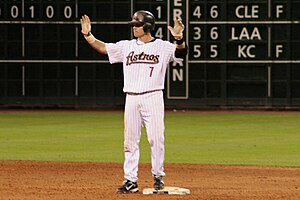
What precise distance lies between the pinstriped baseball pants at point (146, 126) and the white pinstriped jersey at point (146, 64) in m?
0.10

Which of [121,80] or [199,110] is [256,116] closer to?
[199,110]

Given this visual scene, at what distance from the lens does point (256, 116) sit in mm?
23297

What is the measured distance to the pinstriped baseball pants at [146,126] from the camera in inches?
395

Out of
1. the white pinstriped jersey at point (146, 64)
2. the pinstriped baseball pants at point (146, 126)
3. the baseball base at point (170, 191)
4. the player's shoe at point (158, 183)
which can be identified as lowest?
the baseball base at point (170, 191)

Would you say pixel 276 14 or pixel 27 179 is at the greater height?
pixel 276 14

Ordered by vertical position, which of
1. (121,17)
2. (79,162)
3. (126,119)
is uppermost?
(121,17)

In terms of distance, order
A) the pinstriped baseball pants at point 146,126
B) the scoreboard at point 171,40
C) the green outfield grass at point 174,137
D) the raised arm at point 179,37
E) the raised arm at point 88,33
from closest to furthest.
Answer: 1. the raised arm at point 179,37
2. the pinstriped baseball pants at point 146,126
3. the raised arm at point 88,33
4. the green outfield grass at point 174,137
5. the scoreboard at point 171,40

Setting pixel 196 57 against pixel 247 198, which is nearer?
pixel 247 198

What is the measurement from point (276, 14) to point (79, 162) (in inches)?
427

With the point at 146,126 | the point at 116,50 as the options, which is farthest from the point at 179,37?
the point at 146,126

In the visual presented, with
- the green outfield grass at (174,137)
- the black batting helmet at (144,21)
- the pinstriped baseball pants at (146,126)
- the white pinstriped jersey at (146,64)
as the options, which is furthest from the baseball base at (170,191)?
the green outfield grass at (174,137)

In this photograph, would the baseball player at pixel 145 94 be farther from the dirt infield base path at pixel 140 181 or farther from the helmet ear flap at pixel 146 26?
the dirt infield base path at pixel 140 181

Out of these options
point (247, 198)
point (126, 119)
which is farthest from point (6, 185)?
point (247, 198)

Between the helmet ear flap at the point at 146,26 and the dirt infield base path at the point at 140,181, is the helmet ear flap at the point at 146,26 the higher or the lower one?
the higher one
